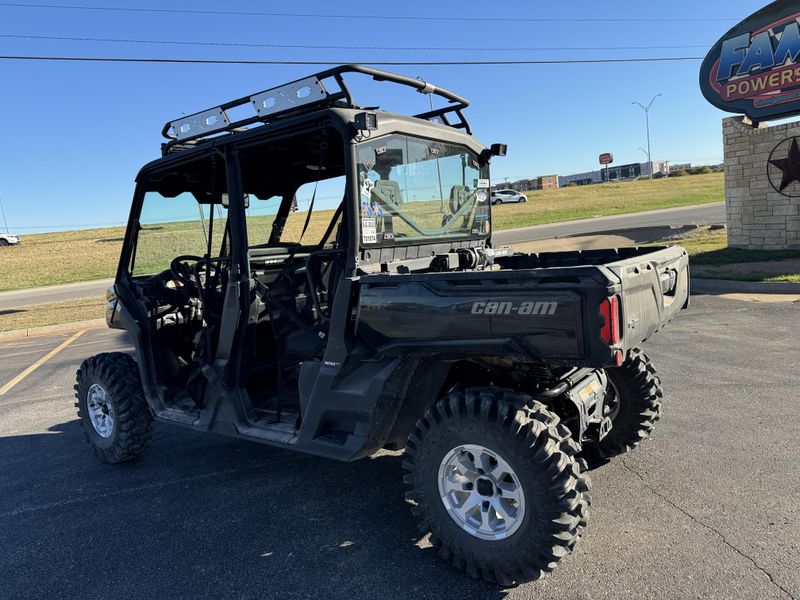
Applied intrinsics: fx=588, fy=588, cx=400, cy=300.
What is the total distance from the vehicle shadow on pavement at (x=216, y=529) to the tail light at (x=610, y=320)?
130 cm

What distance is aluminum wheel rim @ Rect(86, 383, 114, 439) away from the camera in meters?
4.70

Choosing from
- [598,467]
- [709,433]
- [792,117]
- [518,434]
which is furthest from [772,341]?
[792,117]

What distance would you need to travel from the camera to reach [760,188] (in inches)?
551

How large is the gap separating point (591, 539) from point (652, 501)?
0.58m

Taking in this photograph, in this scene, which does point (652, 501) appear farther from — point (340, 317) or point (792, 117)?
point (792, 117)

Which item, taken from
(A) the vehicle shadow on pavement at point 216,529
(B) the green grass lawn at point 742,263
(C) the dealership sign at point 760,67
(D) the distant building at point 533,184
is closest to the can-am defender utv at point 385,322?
(A) the vehicle shadow on pavement at point 216,529

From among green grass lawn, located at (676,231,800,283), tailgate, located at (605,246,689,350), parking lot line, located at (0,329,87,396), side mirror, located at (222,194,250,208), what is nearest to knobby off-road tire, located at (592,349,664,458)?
tailgate, located at (605,246,689,350)

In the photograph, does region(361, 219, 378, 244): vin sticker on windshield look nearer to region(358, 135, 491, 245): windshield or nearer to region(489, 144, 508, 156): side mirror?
region(358, 135, 491, 245): windshield

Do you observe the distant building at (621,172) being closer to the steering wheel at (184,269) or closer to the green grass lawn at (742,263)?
the green grass lawn at (742,263)

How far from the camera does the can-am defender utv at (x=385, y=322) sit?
2.69m

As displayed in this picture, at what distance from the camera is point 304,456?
4598 millimetres

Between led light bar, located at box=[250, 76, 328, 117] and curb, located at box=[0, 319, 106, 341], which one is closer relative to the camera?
led light bar, located at box=[250, 76, 328, 117]

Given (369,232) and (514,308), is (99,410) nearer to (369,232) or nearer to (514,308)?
(369,232)

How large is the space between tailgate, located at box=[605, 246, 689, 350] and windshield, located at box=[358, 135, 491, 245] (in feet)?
4.44
